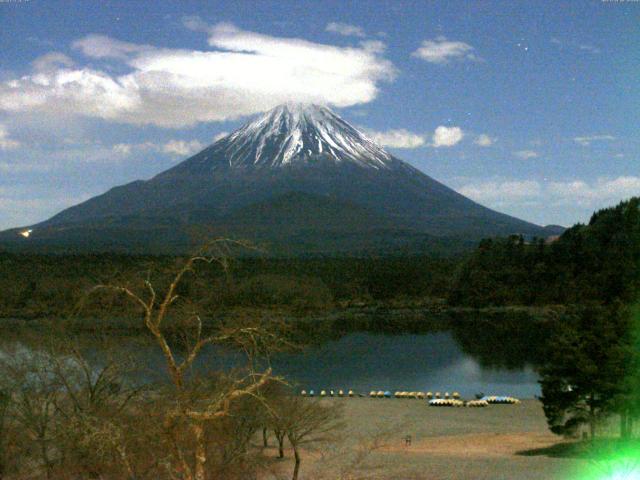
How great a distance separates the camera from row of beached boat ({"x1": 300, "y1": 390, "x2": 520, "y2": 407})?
87.6ft

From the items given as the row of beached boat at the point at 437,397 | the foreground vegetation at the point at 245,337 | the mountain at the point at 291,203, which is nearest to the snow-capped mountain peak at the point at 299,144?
the mountain at the point at 291,203

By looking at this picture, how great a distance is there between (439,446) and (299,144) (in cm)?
16242

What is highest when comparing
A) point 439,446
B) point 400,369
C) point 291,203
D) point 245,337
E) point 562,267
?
point 291,203

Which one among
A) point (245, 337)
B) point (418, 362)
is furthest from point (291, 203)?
point (245, 337)

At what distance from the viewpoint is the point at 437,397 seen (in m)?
28.7

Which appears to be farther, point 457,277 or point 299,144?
point 299,144

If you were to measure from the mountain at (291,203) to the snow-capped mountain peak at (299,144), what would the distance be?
0.23m

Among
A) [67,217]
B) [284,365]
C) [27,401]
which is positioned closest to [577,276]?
[284,365]

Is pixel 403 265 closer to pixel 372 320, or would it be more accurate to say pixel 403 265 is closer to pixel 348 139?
pixel 372 320

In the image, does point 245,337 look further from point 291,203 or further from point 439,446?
point 291,203

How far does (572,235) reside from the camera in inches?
2906

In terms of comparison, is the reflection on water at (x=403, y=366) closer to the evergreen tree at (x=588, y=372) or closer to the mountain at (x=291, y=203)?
the evergreen tree at (x=588, y=372)

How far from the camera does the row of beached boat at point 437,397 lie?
26703 millimetres

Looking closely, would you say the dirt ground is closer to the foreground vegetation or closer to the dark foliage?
the foreground vegetation
